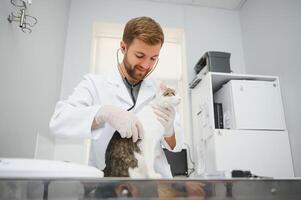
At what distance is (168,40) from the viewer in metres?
2.71

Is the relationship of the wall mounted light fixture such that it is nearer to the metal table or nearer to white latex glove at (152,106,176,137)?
white latex glove at (152,106,176,137)

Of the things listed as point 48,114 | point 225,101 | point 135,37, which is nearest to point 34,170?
point 135,37

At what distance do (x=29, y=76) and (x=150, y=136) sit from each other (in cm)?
115

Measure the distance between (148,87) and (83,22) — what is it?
1794 millimetres

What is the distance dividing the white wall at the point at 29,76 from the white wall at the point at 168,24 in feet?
0.63

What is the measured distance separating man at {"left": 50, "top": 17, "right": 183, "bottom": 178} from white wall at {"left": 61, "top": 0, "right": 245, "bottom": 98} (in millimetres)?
1419

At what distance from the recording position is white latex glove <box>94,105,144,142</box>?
697 mm

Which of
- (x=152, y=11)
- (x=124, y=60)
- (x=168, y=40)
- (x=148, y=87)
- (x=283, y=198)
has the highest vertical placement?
(x=152, y=11)

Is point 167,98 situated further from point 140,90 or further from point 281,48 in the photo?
point 281,48

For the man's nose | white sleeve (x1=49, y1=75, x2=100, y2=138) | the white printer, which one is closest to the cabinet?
the white printer

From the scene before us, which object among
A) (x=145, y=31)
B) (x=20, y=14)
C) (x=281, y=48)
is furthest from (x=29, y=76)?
(x=281, y=48)

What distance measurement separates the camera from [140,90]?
98 cm

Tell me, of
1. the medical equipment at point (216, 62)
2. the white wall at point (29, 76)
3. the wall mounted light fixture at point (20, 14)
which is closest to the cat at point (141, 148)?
the white wall at point (29, 76)

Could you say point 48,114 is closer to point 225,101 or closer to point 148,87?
point 148,87
